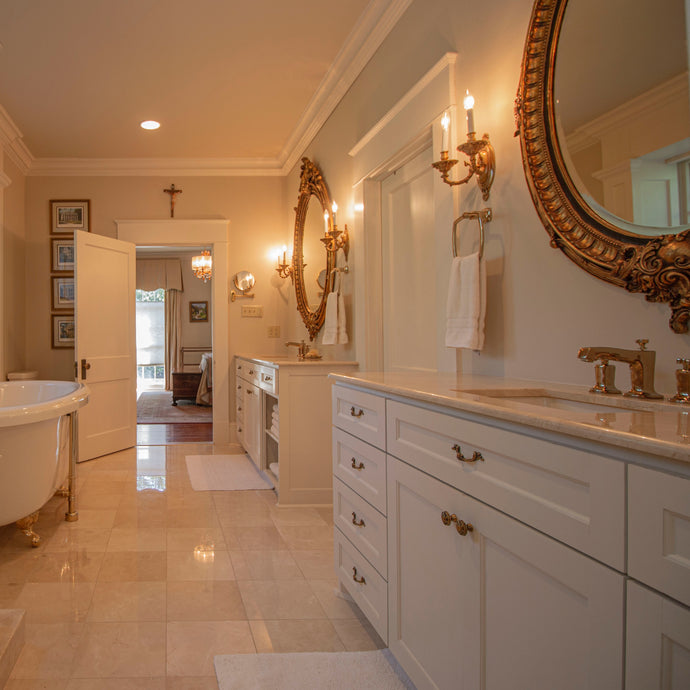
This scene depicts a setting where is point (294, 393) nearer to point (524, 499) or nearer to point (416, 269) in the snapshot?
point (416, 269)

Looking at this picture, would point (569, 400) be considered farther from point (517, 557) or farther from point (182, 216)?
point (182, 216)

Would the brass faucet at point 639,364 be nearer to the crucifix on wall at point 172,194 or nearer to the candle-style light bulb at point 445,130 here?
the candle-style light bulb at point 445,130

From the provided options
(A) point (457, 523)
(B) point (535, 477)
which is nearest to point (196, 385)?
(A) point (457, 523)

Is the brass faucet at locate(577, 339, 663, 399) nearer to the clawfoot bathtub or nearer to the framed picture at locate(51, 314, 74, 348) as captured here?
the clawfoot bathtub

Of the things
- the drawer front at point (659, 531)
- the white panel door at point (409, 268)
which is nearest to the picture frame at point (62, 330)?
the white panel door at point (409, 268)

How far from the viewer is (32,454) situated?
8.13ft

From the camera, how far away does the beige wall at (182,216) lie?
518 cm

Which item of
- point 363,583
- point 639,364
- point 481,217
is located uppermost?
point 481,217

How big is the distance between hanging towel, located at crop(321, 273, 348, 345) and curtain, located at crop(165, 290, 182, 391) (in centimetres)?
719

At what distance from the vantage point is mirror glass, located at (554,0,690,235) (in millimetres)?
1202

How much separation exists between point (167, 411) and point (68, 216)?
3186 millimetres

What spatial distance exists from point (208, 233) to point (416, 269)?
315 cm

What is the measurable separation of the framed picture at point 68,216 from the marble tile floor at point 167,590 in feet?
9.22

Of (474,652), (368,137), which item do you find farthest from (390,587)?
(368,137)
